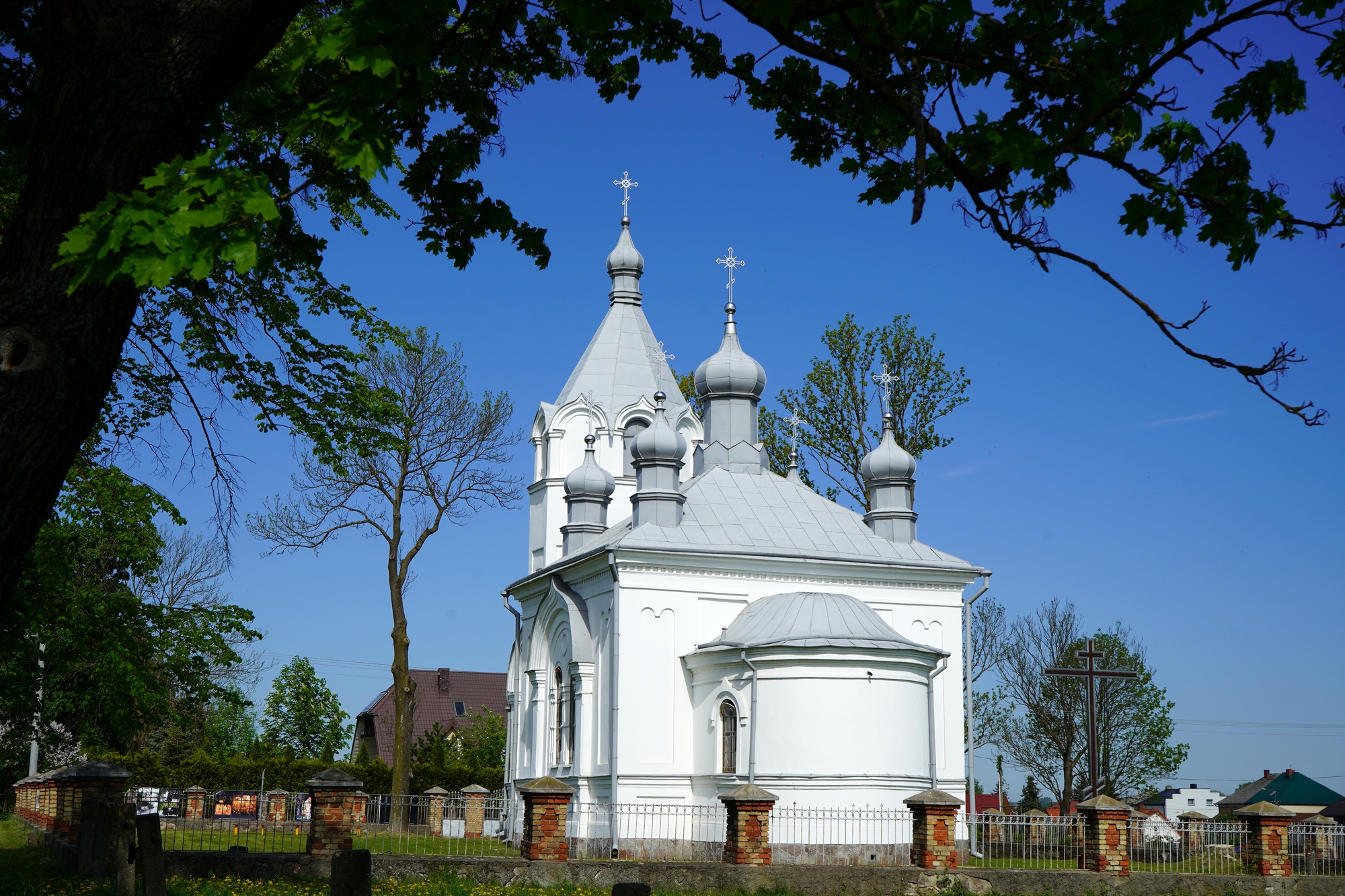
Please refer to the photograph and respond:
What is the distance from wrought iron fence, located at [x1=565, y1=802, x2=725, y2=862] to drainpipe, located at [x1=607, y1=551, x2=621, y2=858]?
203 mm

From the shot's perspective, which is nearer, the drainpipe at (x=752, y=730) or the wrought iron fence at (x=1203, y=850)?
the wrought iron fence at (x=1203, y=850)

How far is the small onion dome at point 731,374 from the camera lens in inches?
1018

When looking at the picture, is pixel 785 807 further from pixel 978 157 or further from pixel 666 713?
pixel 978 157

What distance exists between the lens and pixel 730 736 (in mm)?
20375

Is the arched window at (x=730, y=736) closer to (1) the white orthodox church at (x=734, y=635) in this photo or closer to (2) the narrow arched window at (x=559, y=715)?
(1) the white orthodox church at (x=734, y=635)

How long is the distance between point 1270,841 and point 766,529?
32.3 ft

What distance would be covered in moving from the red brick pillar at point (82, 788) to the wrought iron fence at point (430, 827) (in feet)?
9.38

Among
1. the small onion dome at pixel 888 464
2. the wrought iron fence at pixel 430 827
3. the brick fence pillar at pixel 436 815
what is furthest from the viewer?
the small onion dome at pixel 888 464

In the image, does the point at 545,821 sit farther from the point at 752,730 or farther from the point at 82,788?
the point at 752,730


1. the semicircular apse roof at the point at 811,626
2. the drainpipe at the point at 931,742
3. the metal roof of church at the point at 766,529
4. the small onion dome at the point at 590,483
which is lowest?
the drainpipe at the point at 931,742

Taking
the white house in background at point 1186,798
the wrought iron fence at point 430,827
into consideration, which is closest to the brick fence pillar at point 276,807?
the wrought iron fence at point 430,827

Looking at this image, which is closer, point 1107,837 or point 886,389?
point 1107,837

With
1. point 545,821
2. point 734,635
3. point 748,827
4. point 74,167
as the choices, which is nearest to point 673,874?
point 748,827

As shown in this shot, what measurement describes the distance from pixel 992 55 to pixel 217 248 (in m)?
3.23
